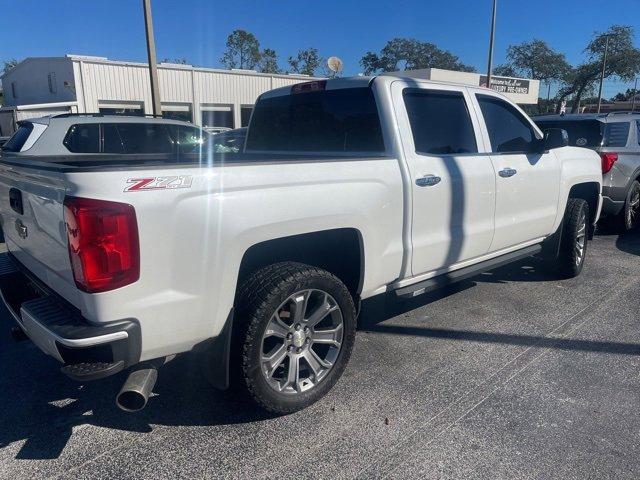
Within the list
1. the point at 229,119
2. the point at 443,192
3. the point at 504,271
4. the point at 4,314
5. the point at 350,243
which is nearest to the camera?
the point at 350,243

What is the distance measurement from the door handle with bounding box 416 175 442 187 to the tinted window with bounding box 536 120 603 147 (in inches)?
201

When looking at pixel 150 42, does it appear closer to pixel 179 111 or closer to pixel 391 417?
pixel 391 417

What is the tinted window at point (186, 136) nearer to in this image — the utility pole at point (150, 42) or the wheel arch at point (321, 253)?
the utility pole at point (150, 42)

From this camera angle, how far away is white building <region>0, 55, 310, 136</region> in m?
24.5

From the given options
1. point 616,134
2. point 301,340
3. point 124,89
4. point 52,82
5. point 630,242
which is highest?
point 52,82

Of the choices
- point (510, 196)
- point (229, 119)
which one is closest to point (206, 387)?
point (510, 196)

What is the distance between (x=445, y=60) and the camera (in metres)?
83.6

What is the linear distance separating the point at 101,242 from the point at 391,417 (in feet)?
6.22

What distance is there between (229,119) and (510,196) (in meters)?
28.8

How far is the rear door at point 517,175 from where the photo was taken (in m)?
4.39

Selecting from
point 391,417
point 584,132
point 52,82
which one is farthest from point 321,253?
point 52,82

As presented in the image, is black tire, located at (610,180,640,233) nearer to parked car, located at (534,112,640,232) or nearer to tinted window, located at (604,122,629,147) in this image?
parked car, located at (534,112,640,232)

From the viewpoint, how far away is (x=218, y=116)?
30984mm

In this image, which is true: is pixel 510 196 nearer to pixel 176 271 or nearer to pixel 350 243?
pixel 350 243
